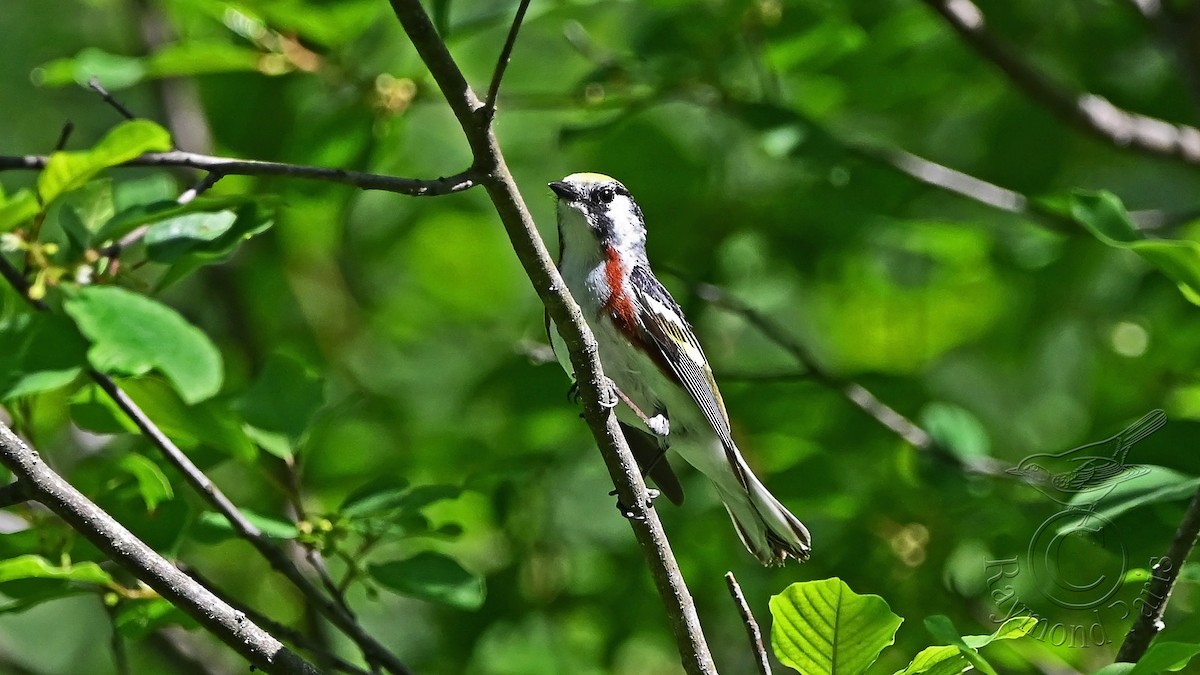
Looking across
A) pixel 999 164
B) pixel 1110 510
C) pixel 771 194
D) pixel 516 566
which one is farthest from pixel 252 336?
pixel 1110 510

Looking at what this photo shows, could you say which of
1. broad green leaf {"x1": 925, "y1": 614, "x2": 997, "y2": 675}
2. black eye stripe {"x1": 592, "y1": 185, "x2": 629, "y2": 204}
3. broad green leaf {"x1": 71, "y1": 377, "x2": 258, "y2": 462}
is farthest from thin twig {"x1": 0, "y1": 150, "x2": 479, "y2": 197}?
black eye stripe {"x1": 592, "y1": 185, "x2": 629, "y2": 204}

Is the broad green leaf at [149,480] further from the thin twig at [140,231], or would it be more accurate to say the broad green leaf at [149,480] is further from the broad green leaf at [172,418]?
the thin twig at [140,231]

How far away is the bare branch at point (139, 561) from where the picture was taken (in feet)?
6.77

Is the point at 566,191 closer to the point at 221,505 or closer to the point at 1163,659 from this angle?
the point at 221,505

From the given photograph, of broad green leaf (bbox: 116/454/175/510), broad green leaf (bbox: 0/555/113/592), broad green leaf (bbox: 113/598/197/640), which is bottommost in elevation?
broad green leaf (bbox: 113/598/197/640)

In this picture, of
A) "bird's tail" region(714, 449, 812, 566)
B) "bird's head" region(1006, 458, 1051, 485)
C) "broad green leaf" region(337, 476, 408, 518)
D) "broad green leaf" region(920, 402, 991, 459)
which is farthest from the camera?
"broad green leaf" region(920, 402, 991, 459)

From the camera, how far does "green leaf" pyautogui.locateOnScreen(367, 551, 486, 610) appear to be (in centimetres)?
275

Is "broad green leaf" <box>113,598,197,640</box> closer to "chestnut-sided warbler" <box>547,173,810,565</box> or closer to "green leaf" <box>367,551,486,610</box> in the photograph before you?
"green leaf" <box>367,551,486,610</box>

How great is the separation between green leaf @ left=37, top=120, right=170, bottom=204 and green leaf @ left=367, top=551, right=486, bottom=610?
41.6 inches

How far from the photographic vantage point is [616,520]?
166 inches

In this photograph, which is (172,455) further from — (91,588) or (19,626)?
(19,626)

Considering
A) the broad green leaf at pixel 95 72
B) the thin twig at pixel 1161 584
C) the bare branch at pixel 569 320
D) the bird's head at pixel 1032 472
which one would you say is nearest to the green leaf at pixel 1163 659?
the thin twig at pixel 1161 584

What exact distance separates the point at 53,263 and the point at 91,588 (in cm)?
76

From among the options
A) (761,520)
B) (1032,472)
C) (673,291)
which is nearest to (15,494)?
(761,520)
